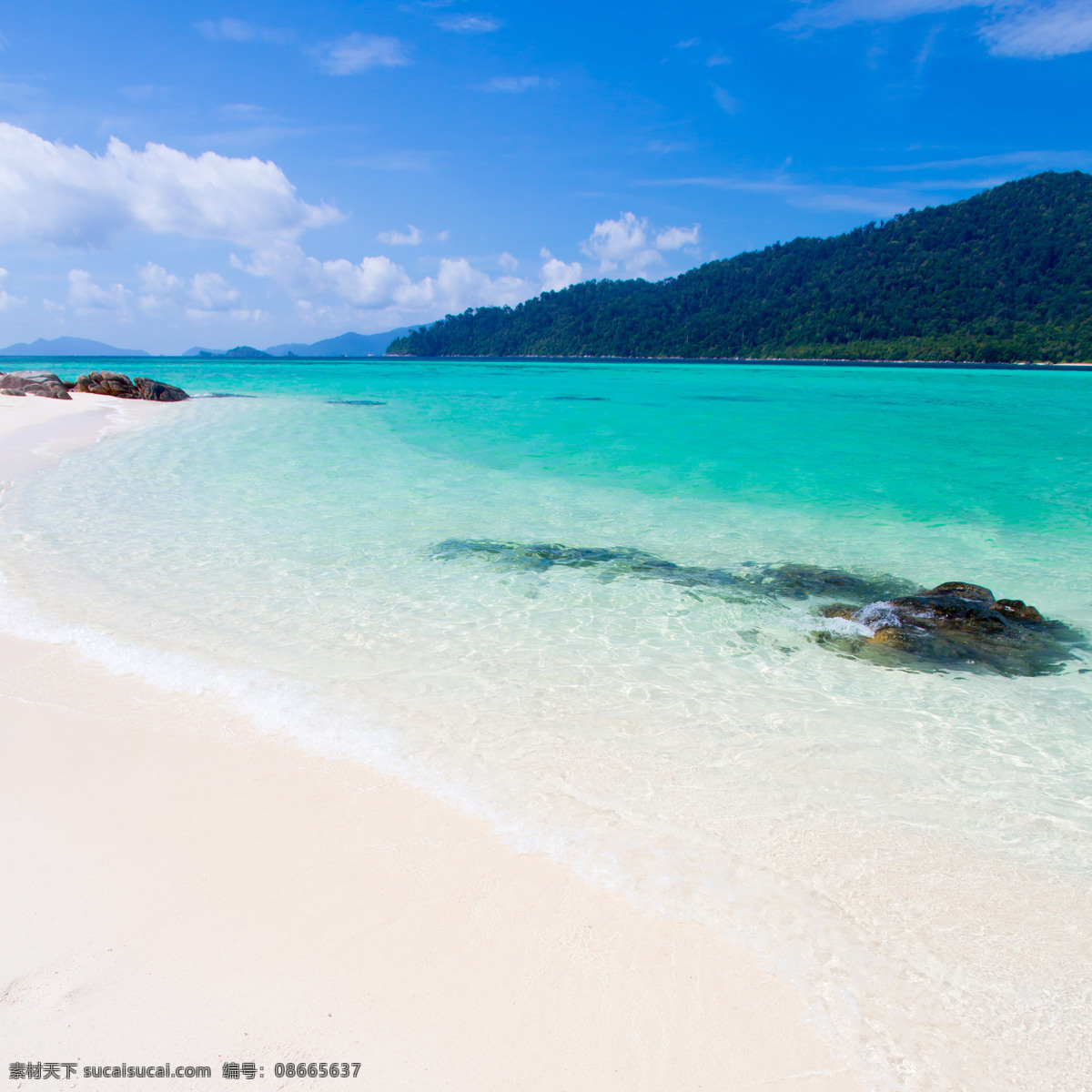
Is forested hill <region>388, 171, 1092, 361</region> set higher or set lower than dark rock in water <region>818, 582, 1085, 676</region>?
higher

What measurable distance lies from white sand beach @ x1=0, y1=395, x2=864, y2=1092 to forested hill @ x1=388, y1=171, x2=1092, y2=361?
142836mm

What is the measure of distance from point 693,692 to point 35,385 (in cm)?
3794

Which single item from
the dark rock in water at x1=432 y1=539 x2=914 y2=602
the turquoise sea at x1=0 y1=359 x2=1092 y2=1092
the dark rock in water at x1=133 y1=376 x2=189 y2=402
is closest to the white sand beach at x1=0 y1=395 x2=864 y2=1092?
the turquoise sea at x1=0 y1=359 x2=1092 y2=1092

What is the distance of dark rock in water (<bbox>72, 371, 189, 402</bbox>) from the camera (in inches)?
1406

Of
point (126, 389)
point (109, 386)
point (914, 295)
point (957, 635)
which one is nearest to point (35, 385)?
point (109, 386)

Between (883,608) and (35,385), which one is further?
(35,385)

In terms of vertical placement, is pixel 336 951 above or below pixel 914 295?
below

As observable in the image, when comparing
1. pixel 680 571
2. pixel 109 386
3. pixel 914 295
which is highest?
pixel 914 295

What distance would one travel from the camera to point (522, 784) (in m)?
4.09

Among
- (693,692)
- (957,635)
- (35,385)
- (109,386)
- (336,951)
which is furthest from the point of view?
(109,386)

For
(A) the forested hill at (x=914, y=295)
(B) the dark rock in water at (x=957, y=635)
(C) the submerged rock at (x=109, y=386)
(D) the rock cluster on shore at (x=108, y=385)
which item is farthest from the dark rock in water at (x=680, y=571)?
(A) the forested hill at (x=914, y=295)

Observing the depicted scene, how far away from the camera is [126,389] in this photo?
3619cm

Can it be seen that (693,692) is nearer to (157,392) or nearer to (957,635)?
(957,635)

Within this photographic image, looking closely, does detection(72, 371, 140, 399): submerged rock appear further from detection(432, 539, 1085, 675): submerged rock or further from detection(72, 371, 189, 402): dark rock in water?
detection(432, 539, 1085, 675): submerged rock
